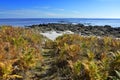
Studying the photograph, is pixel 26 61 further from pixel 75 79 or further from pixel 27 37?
pixel 27 37

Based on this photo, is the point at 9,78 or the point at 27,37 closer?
the point at 9,78

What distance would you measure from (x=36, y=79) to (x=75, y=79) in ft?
4.86

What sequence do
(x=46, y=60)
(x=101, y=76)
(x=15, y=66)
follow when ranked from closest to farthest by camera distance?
(x=101, y=76) < (x=15, y=66) < (x=46, y=60)

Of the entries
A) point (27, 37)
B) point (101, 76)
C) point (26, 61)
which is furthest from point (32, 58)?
point (27, 37)

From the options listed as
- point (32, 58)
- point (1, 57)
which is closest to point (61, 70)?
point (32, 58)

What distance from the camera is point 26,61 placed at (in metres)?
8.12

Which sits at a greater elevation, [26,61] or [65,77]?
[26,61]

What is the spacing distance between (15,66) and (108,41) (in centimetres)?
737

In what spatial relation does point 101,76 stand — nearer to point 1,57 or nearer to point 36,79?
point 36,79

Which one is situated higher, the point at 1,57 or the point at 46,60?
the point at 1,57

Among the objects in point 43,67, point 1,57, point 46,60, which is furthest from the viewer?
point 46,60

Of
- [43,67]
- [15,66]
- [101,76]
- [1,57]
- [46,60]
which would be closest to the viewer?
[101,76]

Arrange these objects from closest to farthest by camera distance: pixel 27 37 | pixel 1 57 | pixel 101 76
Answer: pixel 101 76 < pixel 1 57 < pixel 27 37

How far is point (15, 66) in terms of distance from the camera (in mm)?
8242
